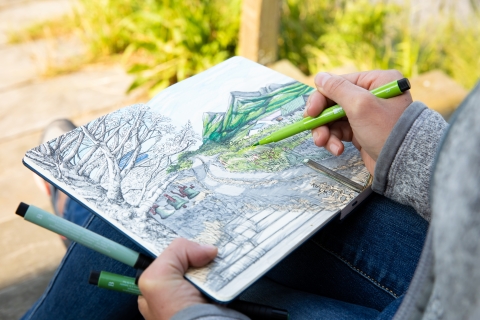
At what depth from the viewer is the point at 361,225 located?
0.85 meters

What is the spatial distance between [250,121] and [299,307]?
1.28ft

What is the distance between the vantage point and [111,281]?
67 centimetres

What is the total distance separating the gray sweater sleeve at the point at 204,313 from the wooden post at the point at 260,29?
169 centimetres

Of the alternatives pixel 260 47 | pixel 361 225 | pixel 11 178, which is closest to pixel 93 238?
pixel 361 225

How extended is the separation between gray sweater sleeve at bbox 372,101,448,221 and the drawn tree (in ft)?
1.20

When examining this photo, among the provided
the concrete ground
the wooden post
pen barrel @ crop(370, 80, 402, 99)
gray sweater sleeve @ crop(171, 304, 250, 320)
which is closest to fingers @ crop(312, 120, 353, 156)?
pen barrel @ crop(370, 80, 402, 99)

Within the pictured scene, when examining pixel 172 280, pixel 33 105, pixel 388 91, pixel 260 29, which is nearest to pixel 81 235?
pixel 172 280

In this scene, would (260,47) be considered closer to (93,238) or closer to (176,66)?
(176,66)

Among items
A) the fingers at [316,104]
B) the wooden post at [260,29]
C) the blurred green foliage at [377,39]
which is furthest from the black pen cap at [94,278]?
the blurred green foliage at [377,39]

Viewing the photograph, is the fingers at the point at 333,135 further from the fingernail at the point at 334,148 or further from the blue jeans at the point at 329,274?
the blue jeans at the point at 329,274

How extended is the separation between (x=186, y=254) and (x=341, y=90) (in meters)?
0.44

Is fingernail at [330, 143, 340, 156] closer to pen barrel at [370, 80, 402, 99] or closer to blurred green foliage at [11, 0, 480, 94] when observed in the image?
pen barrel at [370, 80, 402, 99]

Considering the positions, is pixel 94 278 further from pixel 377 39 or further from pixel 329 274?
pixel 377 39

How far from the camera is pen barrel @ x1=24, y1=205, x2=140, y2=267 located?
0.65 meters
